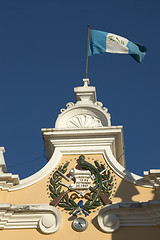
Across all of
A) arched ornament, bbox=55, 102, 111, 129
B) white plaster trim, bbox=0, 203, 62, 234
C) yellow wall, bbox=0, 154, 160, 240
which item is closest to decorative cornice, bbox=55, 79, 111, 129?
Answer: arched ornament, bbox=55, 102, 111, 129

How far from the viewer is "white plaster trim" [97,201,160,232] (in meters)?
11.4

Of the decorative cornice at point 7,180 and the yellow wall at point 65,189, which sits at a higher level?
the decorative cornice at point 7,180

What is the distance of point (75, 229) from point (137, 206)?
4.85 feet

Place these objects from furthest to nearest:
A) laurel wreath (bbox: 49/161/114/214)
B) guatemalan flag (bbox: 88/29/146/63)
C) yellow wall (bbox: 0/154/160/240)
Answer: guatemalan flag (bbox: 88/29/146/63) < laurel wreath (bbox: 49/161/114/214) < yellow wall (bbox: 0/154/160/240)

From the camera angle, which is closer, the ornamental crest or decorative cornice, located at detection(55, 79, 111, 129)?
the ornamental crest

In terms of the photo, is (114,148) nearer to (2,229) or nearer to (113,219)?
(113,219)

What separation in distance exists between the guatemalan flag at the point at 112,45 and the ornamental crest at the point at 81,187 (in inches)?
165

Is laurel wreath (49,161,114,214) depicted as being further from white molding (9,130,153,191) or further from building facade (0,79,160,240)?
white molding (9,130,153,191)

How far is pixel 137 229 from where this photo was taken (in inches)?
447

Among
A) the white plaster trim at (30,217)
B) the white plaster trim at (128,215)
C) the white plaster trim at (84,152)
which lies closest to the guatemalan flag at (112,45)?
the white plaster trim at (84,152)

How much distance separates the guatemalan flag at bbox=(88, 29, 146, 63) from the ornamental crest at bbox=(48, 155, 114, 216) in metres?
4.20

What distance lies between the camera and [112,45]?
15.6m

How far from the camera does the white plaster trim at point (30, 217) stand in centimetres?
1148

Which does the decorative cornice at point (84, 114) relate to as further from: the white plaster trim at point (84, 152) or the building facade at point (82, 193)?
the white plaster trim at point (84, 152)
